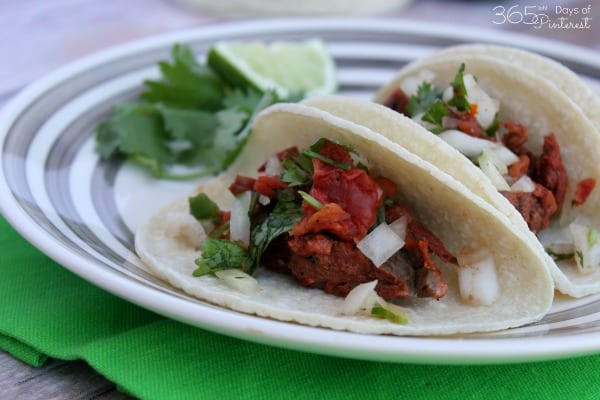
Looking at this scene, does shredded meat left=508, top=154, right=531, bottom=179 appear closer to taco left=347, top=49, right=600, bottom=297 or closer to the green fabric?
taco left=347, top=49, right=600, bottom=297

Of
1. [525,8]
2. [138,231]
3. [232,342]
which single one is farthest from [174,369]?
[525,8]

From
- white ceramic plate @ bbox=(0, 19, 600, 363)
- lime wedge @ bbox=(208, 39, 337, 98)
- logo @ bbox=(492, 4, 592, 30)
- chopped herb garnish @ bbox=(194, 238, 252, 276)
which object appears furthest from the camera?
logo @ bbox=(492, 4, 592, 30)

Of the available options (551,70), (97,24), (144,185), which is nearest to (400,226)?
(551,70)

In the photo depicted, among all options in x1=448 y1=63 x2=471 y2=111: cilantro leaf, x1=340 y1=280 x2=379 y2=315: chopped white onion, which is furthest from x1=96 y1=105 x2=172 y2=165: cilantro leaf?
x1=340 y1=280 x2=379 y2=315: chopped white onion

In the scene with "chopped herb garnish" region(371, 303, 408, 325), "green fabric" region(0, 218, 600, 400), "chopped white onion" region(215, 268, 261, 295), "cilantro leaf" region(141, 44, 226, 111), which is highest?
"cilantro leaf" region(141, 44, 226, 111)

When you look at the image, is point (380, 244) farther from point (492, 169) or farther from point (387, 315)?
point (492, 169)
